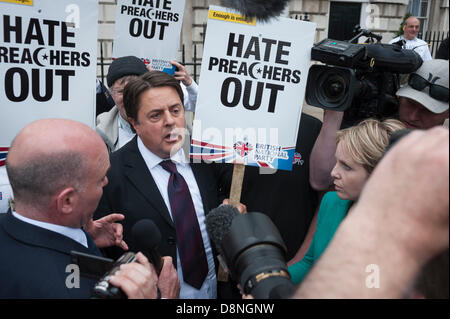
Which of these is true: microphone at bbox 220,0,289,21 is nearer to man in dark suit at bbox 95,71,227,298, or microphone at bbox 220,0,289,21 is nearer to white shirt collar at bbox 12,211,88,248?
man in dark suit at bbox 95,71,227,298

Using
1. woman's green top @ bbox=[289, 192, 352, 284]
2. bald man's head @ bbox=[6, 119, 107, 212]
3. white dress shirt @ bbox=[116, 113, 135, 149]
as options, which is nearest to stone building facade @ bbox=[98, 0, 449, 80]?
white dress shirt @ bbox=[116, 113, 135, 149]

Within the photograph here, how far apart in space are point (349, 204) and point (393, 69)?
873 mm

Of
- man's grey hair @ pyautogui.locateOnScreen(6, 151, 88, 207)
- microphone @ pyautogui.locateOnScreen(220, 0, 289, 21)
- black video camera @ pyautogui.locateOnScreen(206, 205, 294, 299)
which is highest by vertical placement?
microphone @ pyautogui.locateOnScreen(220, 0, 289, 21)

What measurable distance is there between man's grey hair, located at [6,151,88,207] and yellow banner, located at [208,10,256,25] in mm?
1197

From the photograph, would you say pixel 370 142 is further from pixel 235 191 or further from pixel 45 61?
pixel 45 61

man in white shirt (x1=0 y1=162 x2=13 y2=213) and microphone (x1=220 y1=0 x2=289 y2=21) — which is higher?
microphone (x1=220 y1=0 x2=289 y2=21)

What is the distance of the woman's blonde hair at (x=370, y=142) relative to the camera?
1717mm

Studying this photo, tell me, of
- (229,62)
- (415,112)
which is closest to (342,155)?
(415,112)

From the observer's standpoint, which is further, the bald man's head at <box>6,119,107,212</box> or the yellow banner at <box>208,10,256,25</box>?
the yellow banner at <box>208,10,256,25</box>

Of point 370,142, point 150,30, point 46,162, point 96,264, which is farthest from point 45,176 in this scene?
point 150,30

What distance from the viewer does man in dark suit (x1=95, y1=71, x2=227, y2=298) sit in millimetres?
2025

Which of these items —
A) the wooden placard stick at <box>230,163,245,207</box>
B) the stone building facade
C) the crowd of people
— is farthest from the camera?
the stone building facade

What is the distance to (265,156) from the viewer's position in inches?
88.9

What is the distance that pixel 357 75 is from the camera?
218 centimetres
